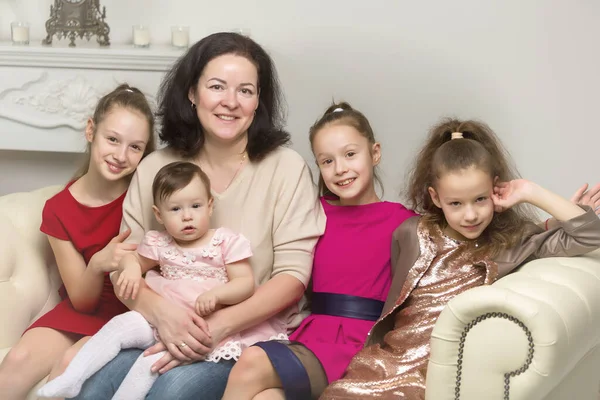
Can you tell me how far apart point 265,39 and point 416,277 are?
165 cm

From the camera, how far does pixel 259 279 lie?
2.56m

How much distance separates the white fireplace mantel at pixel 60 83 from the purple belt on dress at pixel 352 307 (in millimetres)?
1360

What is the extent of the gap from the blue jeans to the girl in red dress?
21cm

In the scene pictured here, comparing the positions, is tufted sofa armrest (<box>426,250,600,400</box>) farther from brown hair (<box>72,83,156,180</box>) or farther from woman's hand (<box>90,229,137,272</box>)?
brown hair (<box>72,83,156,180</box>)

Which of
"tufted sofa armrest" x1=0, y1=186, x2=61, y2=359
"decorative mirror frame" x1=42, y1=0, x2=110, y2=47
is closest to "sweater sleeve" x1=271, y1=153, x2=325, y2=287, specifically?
"tufted sofa armrest" x1=0, y1=186, x2=61, y2=359

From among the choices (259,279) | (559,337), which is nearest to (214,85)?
(259,279)

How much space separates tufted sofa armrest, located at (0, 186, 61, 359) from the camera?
8.73ft

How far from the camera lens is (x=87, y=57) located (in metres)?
3.48

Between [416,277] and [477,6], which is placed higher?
[477,6]

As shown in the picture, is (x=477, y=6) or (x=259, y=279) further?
(x=477, y=6)

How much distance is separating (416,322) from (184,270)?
633 mm

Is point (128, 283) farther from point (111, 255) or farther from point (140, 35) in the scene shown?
point (140, 35)

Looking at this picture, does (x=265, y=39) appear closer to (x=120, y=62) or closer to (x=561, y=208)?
(x=120, y=62)

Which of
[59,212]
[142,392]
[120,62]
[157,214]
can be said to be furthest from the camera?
[120,62]
